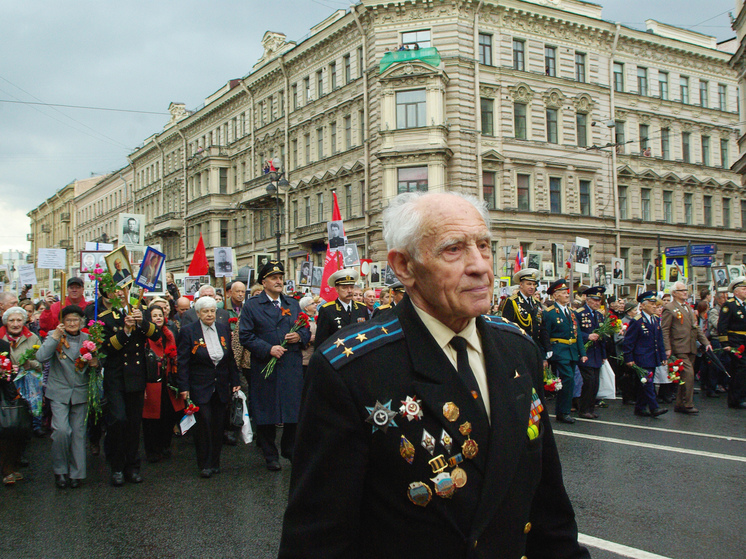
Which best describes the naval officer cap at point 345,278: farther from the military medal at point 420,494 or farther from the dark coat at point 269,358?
the military medal at point 420,494

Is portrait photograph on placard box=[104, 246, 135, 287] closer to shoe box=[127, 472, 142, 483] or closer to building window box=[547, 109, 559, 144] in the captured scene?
shoe box=[127, 472, 142, 483]

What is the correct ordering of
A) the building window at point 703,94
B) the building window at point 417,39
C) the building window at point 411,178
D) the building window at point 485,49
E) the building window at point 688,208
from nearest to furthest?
the building window at point 411,178 → the building window at point 417,39 → the building window at point 485,49 → the building window at point 688,208 → the building window at point 703,94

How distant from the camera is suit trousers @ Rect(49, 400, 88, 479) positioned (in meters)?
6.99

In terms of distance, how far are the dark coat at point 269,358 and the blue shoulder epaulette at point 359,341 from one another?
5352 mm

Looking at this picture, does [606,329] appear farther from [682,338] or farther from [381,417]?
[381,417]

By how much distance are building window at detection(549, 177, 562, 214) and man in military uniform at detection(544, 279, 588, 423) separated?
84.9 ft

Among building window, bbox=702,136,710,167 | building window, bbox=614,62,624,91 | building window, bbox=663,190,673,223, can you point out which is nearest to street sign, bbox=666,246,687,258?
building window, bbox=614,62,624,91

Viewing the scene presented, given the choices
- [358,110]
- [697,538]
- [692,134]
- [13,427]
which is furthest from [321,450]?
[692,134]

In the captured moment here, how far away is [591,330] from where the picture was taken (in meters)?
11.4

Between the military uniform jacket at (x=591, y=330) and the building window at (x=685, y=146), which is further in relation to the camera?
the building window at (x=685, y=146)

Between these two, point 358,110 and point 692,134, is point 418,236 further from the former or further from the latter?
point 692,134

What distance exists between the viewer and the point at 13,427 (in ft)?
23.2

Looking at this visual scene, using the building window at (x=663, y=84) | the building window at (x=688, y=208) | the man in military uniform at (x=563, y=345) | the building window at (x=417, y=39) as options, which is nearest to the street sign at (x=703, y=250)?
the man in military uniform at (x=563, y=345)

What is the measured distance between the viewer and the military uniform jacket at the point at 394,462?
71.2 inches
